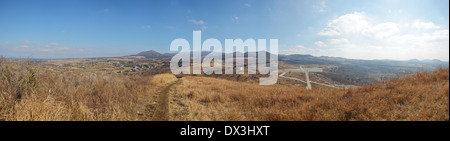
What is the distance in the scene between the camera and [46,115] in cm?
358

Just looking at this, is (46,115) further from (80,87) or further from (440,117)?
(440,117)
